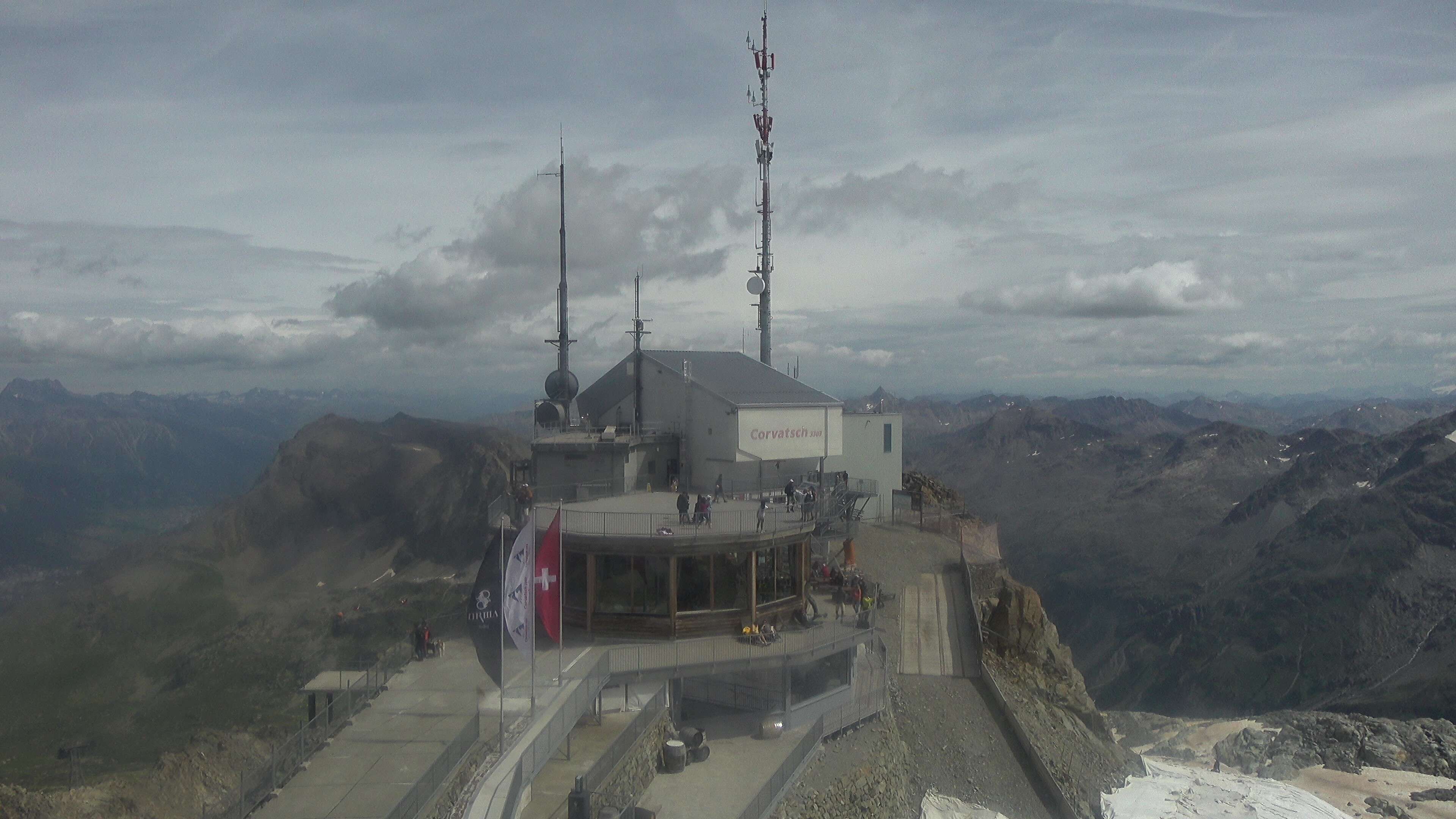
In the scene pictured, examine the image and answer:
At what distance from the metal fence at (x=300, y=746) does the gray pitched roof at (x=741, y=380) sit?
15.1 meters

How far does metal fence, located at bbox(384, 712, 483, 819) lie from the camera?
48.0 feet

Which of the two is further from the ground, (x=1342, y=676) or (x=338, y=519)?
(x=338, y=519)

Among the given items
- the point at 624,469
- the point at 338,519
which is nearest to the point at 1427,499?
the point at 624,469

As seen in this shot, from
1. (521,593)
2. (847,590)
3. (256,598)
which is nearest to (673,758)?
(521,593)

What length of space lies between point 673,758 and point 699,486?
509 inches

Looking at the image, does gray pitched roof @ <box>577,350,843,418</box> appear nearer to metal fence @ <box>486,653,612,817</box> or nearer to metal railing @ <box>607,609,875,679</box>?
metal railing @ <box>607,609,875,679</box>

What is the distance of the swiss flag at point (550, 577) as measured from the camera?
61.1ft

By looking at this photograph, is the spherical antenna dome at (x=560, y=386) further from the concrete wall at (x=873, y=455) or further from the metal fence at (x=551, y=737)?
the metal fence at (x=551, y=737)

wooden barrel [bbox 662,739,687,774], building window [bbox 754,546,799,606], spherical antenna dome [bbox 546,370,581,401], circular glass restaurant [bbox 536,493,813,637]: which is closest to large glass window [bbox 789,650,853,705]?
circular glass restaurant [bbox 536,493,813,637]

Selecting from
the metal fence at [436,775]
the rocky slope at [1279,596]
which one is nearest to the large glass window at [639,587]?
the metal fence at [436,775]

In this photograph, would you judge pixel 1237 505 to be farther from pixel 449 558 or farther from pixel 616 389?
pixel 616 389

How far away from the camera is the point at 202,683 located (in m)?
62.5

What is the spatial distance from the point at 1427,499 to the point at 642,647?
148178mm

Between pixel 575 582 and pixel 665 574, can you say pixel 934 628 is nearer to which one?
pixel 665 574
